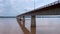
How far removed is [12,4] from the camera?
41.6ft

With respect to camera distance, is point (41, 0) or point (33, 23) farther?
point (41, 0)

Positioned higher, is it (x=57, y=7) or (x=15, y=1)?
(x=15, y=1)

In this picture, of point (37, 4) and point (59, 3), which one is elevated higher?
point (37, 4)

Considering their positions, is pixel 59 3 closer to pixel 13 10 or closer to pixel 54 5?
pixel 54 5

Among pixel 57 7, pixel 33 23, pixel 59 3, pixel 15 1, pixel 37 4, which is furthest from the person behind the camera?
pixel 15 1

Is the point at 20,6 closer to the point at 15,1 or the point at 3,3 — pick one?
the point at 15,1

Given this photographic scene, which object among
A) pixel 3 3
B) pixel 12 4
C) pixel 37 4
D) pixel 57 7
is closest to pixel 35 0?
pixel 37 4

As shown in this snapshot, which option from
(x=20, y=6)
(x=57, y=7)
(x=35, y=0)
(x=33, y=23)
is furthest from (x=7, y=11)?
(x=57, y=7)

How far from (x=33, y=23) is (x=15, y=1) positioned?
781 cm

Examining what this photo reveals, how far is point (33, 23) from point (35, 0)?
7.22 m

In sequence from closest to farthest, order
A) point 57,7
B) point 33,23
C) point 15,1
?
point 57,7 < point 33,23 < point 15,1

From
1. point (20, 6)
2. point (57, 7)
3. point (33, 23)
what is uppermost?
point (20, 6)

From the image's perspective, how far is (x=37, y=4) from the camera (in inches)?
470

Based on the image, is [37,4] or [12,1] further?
[12,1]
